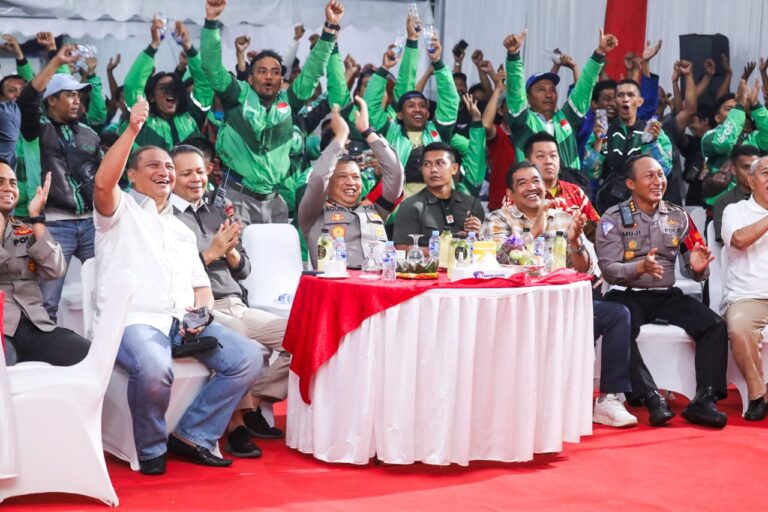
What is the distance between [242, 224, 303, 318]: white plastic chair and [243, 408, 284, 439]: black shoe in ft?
1.93

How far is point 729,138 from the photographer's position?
6.63 m

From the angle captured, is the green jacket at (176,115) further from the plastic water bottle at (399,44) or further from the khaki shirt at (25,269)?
the khaki shirt at (25,269)

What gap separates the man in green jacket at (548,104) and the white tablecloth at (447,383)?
261 centimetres

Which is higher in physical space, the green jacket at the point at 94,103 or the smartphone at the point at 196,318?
the green jacket at the point at 94,103

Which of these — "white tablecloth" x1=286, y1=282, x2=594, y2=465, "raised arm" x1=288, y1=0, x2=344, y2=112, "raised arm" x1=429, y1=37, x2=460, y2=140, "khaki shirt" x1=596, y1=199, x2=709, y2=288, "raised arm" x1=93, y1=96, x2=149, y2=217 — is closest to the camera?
"raised arm" x1=93, y1=96, x2=149, y2=217

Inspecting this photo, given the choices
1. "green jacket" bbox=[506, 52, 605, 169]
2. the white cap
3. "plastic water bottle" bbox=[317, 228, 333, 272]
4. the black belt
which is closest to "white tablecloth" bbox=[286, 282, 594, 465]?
"plastic water bottle" bbox=[317, 228, 333, 272]

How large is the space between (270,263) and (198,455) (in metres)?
1.23

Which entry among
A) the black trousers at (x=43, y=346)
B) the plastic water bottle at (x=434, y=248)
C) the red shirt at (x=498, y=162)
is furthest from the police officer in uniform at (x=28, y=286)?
the red shirt at (x=498, y=162)

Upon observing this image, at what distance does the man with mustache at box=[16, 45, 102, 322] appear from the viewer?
5207 mm

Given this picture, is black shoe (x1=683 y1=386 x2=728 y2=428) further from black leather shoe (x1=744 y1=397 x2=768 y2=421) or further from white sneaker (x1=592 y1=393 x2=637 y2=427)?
white sneaker (x1=592 y1=393 x2=637 y2=427)

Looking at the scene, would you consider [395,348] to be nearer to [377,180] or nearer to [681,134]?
[377,180]

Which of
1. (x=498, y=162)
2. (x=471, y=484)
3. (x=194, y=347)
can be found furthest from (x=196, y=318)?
(x=498, y=162)

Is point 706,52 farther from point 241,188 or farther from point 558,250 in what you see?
point 558,250

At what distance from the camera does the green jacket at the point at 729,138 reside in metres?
6.65
